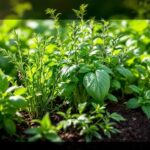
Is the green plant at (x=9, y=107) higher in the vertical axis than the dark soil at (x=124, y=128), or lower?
higher

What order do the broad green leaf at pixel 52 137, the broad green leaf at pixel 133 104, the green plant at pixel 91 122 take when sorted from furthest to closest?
the broad green leaf at pixel 133 104, the green plant at pixel 91 122, the broad green leaf at pixel 52 137

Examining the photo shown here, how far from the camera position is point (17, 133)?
2.09 m

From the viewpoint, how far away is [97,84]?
2.18 meters

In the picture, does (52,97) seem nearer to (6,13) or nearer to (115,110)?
(115,110)

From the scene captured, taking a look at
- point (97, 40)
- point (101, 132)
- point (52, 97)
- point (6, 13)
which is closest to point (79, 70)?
point (52, 97)

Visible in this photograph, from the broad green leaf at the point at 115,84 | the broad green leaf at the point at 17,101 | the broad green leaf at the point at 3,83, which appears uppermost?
the broad green leaf at the point at 3,83

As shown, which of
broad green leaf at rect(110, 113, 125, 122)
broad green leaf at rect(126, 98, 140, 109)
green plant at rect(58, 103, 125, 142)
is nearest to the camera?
green plant at rect(58, 103, 125, 142)

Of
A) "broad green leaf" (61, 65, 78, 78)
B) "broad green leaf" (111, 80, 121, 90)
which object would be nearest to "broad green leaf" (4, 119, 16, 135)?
"broad green leaf" (61, 65, 78, 78)

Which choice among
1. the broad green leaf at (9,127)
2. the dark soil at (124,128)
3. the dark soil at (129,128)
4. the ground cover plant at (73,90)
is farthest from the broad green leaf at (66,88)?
the broad green leaf at (9,127)

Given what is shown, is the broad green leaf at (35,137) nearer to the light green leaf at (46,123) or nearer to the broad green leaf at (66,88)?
the light green leaf at (46,123)

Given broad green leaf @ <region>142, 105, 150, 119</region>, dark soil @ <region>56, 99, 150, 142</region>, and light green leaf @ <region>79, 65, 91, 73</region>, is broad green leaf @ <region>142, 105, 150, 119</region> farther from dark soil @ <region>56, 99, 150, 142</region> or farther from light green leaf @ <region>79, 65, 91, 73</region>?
light green leaf @ <region>79, 65, 91, 73</region>

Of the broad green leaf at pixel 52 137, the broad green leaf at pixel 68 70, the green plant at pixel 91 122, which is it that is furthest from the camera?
the broad green leaf at pixel 68 70

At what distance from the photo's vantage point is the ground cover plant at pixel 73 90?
2.03m

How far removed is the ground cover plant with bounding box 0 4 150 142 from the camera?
2.03 metres
